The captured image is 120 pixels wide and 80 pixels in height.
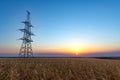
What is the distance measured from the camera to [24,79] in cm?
812

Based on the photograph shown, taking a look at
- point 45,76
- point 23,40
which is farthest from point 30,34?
point 45,76

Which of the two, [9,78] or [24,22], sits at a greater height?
[24,22]

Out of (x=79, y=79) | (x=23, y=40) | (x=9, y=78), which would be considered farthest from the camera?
(x=23, y=40)

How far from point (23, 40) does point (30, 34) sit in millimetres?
4685

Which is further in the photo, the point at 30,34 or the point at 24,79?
the point at 30,34

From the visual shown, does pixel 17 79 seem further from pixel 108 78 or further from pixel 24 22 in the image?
pixel 24 22

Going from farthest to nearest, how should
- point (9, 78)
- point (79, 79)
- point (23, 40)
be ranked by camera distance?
point (23, 40)
point (79, 79)
point (9, 78)

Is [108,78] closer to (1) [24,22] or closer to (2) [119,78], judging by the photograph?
(2) [119,78]

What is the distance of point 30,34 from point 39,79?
58991 millimetres

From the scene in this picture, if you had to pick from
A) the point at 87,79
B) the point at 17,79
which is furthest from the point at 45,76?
the point at 87,79

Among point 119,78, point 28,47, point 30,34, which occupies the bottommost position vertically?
point 119,78

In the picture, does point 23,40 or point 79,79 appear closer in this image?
point 79,79

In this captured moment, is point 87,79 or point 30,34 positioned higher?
point 30,34

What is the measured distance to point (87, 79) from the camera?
823 cm
